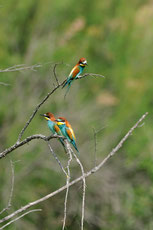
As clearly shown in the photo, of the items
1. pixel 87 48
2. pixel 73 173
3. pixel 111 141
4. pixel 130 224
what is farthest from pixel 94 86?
pixel 130 224

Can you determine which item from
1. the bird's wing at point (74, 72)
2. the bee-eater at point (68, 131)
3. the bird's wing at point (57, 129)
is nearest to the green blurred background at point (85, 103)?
the bird's wing at point (57, 129)

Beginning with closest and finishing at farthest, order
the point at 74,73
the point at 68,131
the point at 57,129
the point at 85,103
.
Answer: the point at 74,73 < the point at 68,131 < the point at 57,129 < the point at 85,103

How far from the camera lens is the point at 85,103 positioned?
1574 centimetres

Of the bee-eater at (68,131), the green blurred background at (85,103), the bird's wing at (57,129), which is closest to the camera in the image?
the bee-eater at (68,131)

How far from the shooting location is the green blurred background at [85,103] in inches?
518

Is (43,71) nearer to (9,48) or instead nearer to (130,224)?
(9,48)

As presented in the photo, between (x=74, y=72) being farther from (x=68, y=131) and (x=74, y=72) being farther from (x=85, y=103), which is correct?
(x=85, y=103)

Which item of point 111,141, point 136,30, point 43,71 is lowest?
point 111,141

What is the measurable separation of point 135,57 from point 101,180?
5.93 meters

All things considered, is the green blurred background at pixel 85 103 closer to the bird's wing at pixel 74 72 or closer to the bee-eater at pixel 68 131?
the bee-eater at pixel 68 131

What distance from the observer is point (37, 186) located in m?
13.8

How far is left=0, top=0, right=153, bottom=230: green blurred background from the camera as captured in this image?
13156mm

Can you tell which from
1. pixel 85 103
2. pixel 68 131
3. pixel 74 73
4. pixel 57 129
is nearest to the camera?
pixel 74 73

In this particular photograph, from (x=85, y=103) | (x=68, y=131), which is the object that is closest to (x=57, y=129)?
(x=68, y=131)
